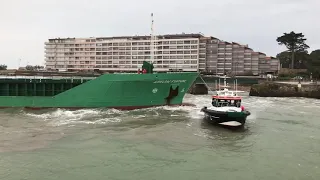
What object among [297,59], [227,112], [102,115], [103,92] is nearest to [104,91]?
[103,92]

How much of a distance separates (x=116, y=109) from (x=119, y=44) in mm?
87405

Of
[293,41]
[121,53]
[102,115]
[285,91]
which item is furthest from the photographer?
[121,53]

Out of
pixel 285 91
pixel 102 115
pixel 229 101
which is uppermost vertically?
pixel 229 101

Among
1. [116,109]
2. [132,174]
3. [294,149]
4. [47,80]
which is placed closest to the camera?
[132,174]

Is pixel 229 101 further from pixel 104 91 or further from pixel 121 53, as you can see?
pixel 121 53

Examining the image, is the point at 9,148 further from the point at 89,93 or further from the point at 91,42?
the point at 91,42

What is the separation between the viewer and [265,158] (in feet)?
47.5

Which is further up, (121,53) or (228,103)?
(121,53)

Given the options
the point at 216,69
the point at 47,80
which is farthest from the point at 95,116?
the point at 216,69

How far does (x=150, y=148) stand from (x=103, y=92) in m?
13.0

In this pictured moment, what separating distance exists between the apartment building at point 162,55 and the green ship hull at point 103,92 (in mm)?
65703

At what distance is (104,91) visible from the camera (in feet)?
89.9

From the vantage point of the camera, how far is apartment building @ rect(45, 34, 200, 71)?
104 meters

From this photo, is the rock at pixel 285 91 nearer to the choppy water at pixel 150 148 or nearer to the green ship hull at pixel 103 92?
the green ship hull at pixel 103 92
